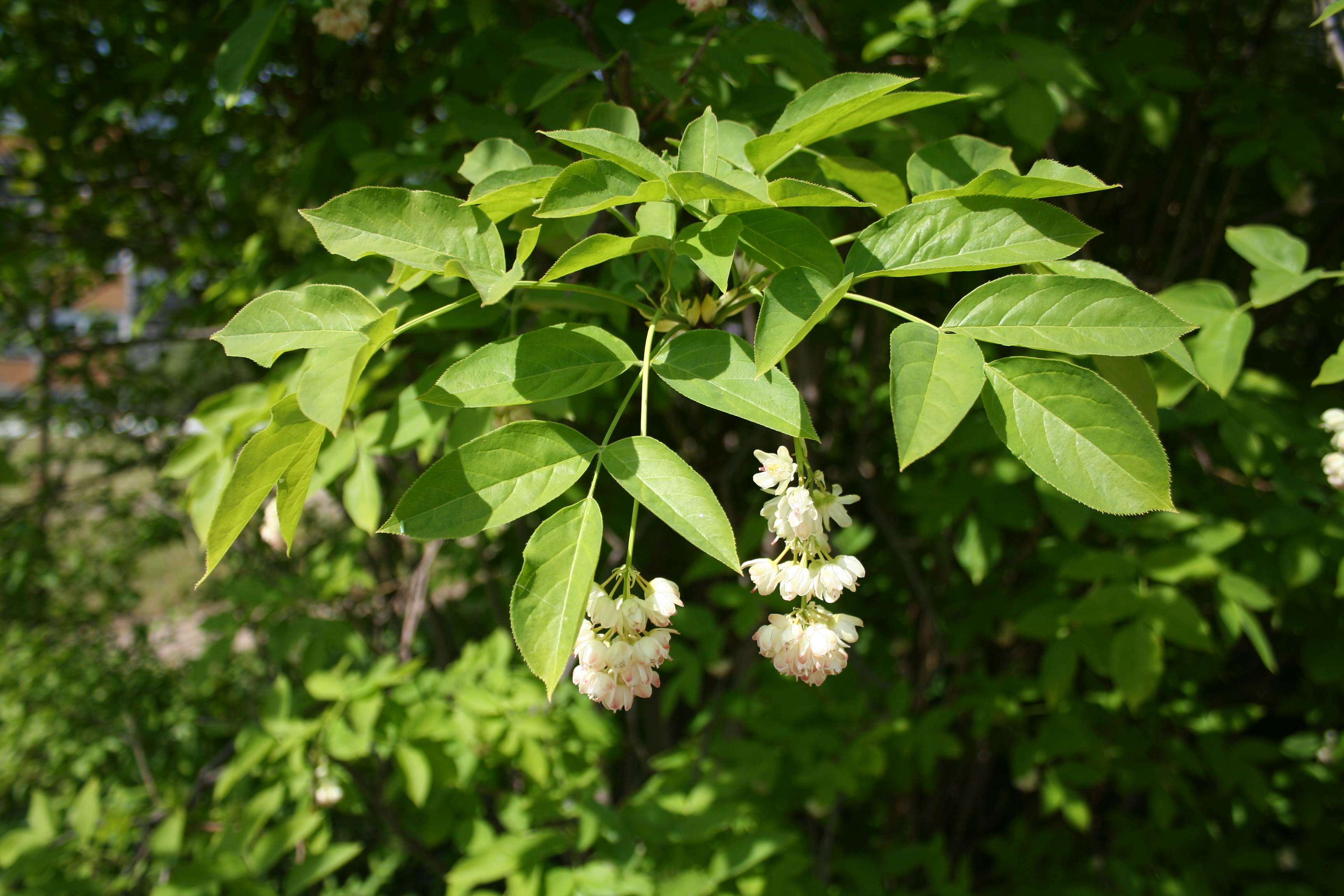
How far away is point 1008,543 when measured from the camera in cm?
283

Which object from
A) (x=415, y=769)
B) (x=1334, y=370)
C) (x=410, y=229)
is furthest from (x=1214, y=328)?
(x=415, y=769)

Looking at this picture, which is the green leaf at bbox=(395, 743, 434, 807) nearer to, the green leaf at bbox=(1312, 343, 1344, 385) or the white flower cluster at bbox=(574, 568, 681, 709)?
the white flower cluster at bbox=(574, 568, 681, 709)

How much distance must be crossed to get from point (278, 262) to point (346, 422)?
6.25 feet

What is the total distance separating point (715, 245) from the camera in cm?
90

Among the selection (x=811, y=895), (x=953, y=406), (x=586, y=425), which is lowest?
(x=811, y=895)

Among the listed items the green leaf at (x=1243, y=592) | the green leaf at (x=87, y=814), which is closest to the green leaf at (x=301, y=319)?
the green leaf at (x=1243, y=592)

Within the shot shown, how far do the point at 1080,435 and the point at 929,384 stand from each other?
157mm

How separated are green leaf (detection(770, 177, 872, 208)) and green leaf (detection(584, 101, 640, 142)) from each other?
0.32 m

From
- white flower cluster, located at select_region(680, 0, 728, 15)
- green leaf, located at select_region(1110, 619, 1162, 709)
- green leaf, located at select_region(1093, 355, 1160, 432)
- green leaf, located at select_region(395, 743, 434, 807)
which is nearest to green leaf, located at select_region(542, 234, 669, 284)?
green leaf, located at select_region(1093, 355, 1160, 432)

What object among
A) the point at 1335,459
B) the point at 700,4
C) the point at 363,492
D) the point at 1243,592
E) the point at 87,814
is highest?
the point at 700,4

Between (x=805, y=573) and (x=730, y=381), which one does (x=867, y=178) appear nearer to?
(x=730, y=381)

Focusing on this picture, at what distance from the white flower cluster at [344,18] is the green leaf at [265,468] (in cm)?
140

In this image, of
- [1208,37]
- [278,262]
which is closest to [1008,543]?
[1208,37]

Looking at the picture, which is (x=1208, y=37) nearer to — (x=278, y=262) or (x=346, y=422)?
(x=346, y=422)
